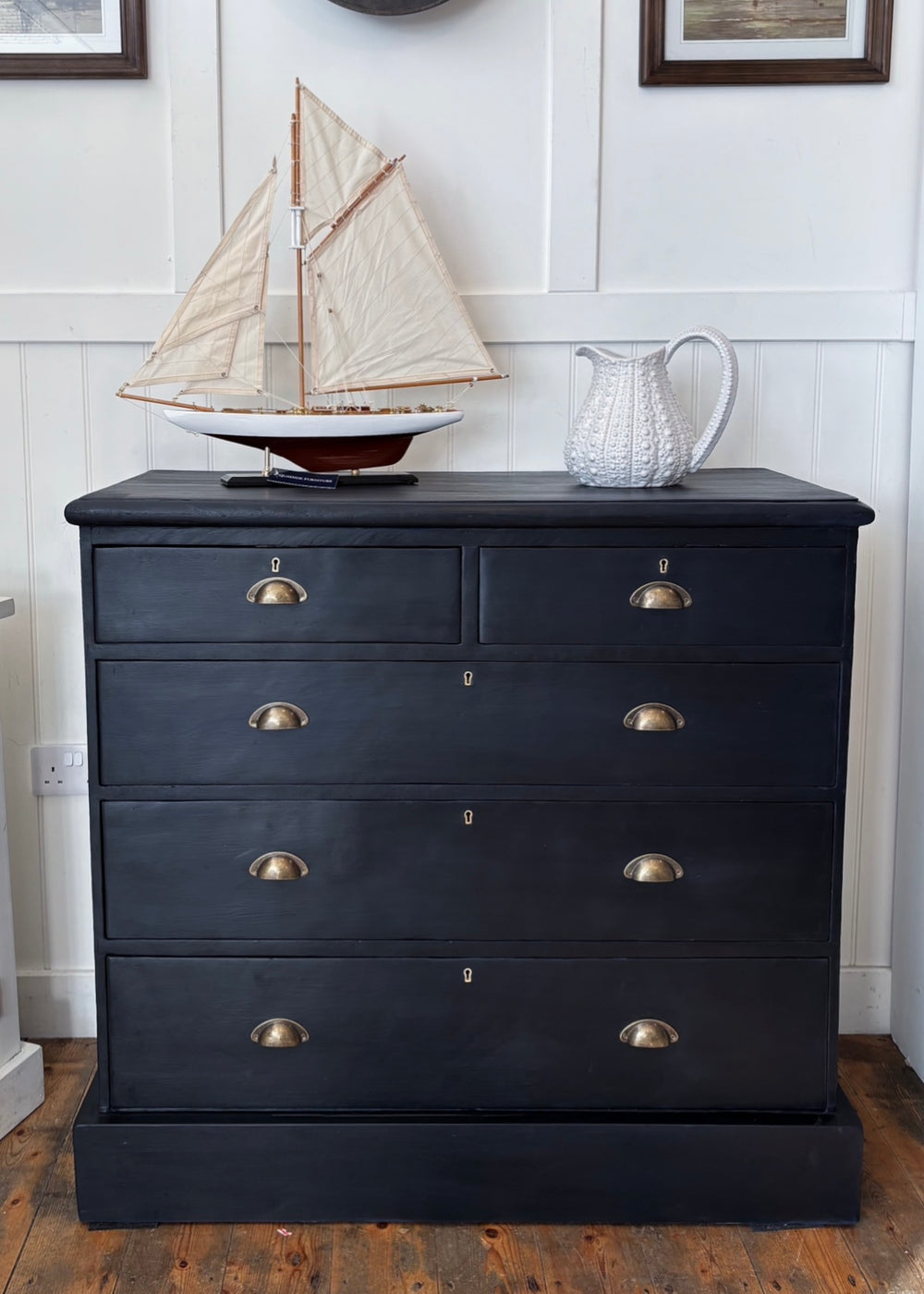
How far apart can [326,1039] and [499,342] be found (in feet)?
3.88

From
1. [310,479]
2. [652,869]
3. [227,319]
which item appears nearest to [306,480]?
[310,479]

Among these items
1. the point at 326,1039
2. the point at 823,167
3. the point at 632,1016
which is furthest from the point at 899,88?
the point at 326,1039

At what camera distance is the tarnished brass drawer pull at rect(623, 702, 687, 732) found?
1678 millimetres

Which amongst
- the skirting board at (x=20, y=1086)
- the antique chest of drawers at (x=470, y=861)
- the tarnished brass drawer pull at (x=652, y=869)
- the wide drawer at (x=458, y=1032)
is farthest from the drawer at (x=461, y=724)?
the skirting board at (x=20, y=1086)

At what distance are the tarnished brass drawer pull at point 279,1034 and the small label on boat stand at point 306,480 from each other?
30.2 inches

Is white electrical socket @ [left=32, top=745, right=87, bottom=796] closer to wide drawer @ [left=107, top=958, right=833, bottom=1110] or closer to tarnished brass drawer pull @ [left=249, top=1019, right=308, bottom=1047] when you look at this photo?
wide drawer @ [left=107, top=958, right=833, bottom=1110]

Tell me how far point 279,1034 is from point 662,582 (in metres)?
0.83

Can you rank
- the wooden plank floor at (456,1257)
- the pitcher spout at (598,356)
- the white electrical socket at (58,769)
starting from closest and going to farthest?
1. the wooden plank floor at (456,1257)
2. the pitcher spout at (598,356)
3. the white electrical socket at (58,769)

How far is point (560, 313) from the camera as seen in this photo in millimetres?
2100

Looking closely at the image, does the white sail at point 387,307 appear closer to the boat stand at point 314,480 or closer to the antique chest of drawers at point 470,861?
the boat stand at point 314,480

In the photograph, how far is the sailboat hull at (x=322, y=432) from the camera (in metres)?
1.81

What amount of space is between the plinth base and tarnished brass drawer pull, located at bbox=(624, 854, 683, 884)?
35 centimetres

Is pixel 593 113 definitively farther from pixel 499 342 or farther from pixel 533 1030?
pixel 533 1030

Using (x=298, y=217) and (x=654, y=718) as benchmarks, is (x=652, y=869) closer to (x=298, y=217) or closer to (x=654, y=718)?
(x=654, y=718)
